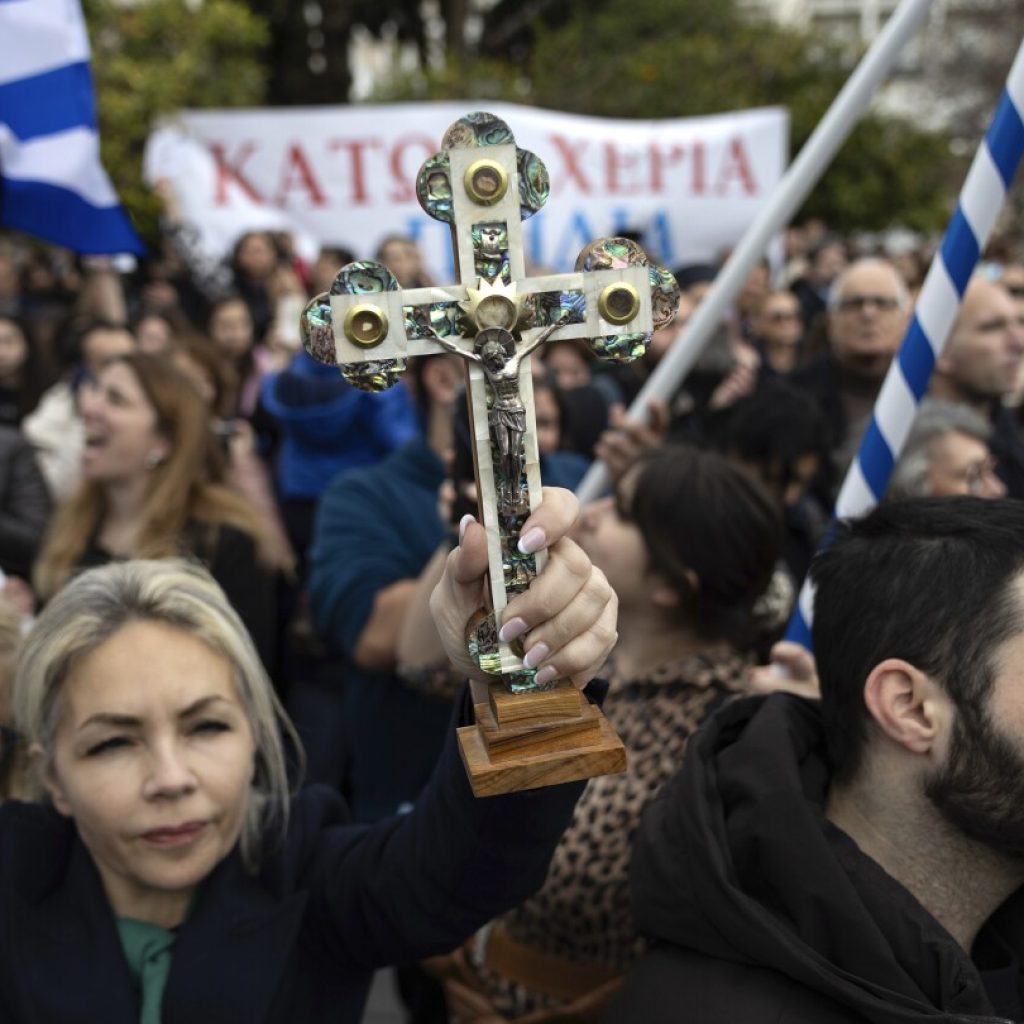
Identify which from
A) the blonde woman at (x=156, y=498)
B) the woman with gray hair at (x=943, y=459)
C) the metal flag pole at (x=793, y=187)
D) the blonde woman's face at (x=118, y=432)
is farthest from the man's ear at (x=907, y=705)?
the blonde woman's face at (x=118, y=432)

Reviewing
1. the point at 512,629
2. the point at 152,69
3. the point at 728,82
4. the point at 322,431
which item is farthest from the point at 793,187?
the point at 728,82

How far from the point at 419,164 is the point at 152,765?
6.56m

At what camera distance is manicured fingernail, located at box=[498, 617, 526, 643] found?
1.30 metres

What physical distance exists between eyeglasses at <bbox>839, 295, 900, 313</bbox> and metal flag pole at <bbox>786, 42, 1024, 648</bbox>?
8.31 feet

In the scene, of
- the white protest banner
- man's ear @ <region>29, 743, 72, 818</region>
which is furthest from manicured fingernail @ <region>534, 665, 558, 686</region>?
the white protest banner

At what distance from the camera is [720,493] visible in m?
2.41

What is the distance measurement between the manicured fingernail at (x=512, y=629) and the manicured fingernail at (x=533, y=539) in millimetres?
72

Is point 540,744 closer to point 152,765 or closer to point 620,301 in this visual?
point 620,301

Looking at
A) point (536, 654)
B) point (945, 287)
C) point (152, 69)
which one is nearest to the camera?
point (536, 654)

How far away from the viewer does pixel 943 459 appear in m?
3.11

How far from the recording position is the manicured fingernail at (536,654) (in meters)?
1.30

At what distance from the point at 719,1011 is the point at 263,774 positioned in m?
0.80

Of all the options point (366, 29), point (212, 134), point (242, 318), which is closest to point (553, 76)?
point (366, 29)

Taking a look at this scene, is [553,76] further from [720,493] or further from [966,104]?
[720,493]
